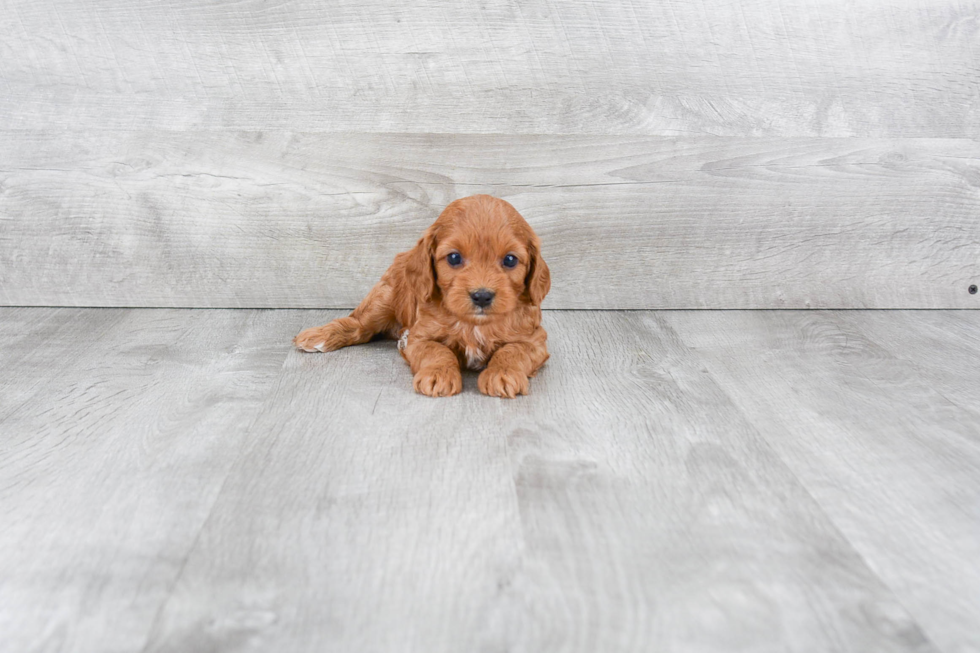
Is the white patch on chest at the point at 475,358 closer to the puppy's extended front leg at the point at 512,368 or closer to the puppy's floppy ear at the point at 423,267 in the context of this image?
the puppy's extended front leg at the point at 512,368

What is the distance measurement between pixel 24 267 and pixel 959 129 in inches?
129

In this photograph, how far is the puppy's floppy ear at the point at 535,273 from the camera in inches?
84.7

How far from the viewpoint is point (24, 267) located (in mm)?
2891

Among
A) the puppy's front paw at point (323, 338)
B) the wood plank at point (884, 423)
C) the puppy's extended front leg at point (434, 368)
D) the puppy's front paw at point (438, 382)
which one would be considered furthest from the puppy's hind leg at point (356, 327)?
the wood plank at point (884, 423)

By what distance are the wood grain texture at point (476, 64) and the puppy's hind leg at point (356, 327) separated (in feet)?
2.21

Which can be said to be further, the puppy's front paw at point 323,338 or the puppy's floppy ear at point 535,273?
the puppy's front paw at point 323,338

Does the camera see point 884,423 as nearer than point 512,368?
Yes

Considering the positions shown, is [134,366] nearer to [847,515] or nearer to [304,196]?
[304,196]

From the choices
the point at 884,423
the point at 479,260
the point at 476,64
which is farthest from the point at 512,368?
the point at 476,64

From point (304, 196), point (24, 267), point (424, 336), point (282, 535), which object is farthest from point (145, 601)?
point (24, 267)

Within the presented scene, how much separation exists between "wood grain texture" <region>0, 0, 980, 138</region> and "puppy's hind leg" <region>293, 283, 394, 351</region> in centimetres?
67

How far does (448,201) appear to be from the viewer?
2855 mm

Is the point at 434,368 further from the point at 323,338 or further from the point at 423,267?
the point at 323,338

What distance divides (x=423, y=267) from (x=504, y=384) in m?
0.37
